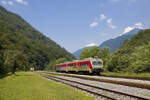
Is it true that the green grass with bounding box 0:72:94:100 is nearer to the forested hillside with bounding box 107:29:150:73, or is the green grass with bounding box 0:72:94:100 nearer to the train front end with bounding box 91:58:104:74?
the train front end with bounding box 91:58:104:74

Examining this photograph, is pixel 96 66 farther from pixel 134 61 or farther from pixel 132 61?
pixel 134 61

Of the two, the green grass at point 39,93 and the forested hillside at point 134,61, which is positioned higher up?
the forested hillside at point 134,61

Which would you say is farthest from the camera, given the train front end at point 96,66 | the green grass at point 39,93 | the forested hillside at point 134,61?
the train front end at point 96,66

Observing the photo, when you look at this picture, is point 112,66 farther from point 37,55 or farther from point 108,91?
point 37,55

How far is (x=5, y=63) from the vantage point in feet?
125

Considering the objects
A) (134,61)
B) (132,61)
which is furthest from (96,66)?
(134,61)

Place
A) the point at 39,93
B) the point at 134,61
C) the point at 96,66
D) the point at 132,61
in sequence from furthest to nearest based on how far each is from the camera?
the point at 132,61 → the point at 96,66 → the point at 134,61 → the point at 39,93

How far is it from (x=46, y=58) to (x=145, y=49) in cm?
14819

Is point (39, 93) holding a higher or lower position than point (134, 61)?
lower

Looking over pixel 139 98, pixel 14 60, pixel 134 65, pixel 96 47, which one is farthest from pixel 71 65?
pixel 139 98

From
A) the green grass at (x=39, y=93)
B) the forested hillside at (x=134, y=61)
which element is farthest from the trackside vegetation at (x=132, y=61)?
the green grass at (x=39, y=93)

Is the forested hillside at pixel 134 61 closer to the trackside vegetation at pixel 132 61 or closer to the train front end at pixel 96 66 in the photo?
the trackside vegetation at pixel 132 61

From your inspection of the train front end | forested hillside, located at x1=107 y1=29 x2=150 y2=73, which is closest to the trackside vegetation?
forested hillside, located at x1=107 y1=29 x2=150 y2=73

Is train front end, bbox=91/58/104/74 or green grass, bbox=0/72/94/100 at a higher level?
train front end, bbox=91/58/104/74
